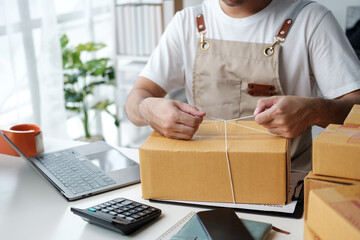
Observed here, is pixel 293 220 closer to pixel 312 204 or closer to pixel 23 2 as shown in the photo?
pixel 312 204

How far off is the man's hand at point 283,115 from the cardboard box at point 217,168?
3 cm

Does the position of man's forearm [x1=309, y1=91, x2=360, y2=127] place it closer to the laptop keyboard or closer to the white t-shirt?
the white t-shirt

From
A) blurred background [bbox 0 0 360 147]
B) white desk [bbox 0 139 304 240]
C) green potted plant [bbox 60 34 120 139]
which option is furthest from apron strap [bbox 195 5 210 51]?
green potted plant [bbox 60 34 120 139]

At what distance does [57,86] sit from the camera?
2732 millimetres

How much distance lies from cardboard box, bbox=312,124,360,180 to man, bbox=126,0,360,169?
43cm

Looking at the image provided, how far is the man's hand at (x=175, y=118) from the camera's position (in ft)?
3.78

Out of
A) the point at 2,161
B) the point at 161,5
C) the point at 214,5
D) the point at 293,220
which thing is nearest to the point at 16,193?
the point at 2,161

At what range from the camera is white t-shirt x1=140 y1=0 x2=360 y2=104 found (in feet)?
4.85

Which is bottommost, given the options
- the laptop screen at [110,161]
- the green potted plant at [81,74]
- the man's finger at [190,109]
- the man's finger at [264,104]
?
the green potted plant at [81,74]

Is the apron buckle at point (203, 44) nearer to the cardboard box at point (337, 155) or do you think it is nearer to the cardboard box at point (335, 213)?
the cardboard box at point (337, 155)

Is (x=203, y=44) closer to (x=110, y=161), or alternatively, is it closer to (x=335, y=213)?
(x=110, y=161)

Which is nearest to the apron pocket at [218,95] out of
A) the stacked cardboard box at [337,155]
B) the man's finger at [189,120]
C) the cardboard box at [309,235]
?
the man's finger at [189,120]

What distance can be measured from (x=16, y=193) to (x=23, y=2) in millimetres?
1571

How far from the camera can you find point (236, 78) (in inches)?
62.0
